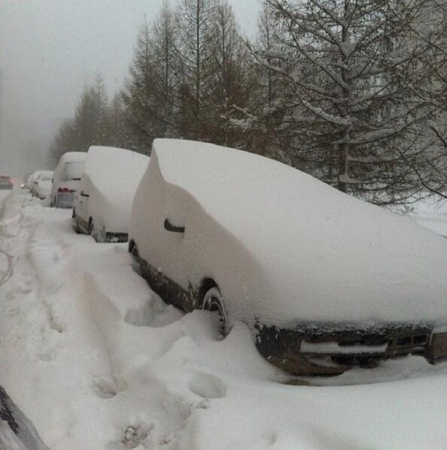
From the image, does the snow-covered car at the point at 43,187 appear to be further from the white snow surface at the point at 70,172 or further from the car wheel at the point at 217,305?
the car wheel at the point at 217,305

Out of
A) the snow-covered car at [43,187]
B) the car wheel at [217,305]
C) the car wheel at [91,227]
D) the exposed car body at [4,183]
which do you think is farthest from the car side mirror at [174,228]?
the exposed car body at [4,183]

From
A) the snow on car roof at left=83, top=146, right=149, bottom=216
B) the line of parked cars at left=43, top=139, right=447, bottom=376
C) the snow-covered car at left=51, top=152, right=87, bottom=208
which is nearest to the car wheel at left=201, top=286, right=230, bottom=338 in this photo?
the line of parked cars at left=43, top=139, right=447, bottom=376

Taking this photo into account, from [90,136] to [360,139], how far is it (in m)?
40.7

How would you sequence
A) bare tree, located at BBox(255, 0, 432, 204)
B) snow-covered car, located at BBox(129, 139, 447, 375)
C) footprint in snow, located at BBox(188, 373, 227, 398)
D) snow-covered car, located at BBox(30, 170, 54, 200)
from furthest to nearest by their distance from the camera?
snow-covered car, located at BBox(30, 170, 54, 200) < bare tree, located at BBox(255, 0, 432, 204) < snow-covered car, located at BBox(129, 139, 447, 375) < footprint in snow, located at BBox(188, 373, 227, 398)

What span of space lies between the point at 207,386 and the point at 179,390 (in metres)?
0.18

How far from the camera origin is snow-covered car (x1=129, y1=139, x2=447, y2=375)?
114 inches

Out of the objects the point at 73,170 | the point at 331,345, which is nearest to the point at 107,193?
the point at 331,345

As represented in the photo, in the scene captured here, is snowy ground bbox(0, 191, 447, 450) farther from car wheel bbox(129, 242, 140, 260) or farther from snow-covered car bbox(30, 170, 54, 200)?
snow-covered car bbox(30, 170, 54, 200)

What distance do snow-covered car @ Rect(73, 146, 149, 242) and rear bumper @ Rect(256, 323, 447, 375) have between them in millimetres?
4969

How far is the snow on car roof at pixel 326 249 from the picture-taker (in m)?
2.93

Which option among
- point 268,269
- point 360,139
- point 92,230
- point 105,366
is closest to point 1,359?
A: point 105,366

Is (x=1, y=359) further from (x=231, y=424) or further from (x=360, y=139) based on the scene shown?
(x=360, y=139)

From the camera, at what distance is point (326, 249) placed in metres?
3.20

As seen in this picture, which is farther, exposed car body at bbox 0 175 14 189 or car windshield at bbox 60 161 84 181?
exposed car body at bbox 0 175 14 189
